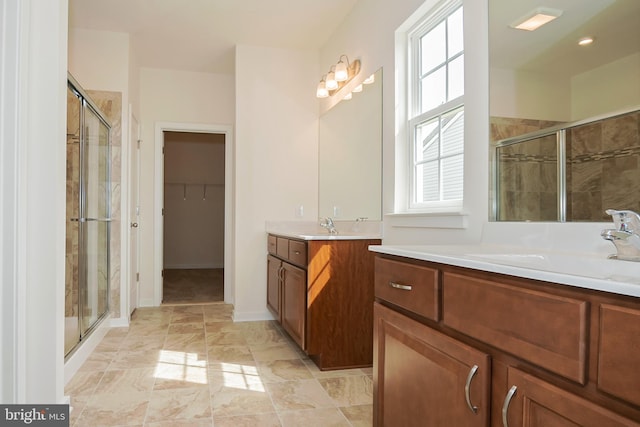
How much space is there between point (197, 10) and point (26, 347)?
276 centimetres

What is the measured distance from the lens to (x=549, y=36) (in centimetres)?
148

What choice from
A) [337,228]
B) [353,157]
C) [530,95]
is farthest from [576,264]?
[337,228]

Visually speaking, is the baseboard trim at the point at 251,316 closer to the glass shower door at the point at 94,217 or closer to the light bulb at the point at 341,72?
the glass shower door at the point at 94,217

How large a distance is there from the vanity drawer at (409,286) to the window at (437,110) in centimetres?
79

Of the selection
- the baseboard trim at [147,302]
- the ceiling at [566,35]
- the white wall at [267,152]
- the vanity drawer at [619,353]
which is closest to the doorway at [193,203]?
the baseboard trim at [147,302]

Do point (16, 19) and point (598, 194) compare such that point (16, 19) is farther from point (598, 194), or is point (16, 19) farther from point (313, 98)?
point (313, 98)

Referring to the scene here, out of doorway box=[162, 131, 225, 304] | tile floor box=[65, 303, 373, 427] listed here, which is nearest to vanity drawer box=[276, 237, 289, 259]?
tile floor box=[65, 303, 373, 427]

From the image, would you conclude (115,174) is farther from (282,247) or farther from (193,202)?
(193,202)

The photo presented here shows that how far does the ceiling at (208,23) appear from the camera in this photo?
129 inches

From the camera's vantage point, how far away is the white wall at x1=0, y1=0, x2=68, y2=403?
55.9 inches

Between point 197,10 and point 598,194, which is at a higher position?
point 197,10

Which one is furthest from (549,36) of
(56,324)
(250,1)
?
(250,1)

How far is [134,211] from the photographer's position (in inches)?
168

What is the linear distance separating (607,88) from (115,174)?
12.3ft
